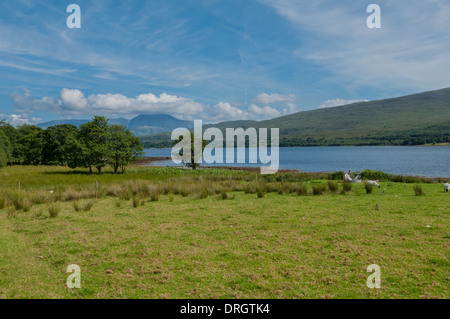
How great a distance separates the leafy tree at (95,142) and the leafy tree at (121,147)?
0.86 metres

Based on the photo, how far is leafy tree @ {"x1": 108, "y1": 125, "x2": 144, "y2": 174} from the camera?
151 ft

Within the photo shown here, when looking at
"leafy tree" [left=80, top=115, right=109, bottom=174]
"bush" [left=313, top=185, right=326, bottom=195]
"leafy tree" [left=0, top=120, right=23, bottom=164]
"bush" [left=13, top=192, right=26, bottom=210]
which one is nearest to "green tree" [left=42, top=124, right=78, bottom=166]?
"leafy tree" [left=0, top=120, right=23, bottom=164]

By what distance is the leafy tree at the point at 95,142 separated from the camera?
4438 cm

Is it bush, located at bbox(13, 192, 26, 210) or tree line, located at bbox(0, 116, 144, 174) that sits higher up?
tree line, located at bbox(0, 116, 144, 174)

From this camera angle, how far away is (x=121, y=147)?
47531mm

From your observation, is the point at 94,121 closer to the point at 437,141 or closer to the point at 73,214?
the point at 73,214

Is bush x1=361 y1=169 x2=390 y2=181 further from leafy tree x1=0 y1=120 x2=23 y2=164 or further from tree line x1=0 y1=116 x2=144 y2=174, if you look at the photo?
leafy tree x1=0 y1=120 x2=23 y2=164

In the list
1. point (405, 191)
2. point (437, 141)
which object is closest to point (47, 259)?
point (405, 191)

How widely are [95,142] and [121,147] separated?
4.28 meters

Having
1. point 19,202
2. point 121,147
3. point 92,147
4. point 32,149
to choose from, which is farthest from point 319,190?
point 32,149

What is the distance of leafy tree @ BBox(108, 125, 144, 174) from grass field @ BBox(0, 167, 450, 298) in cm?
3302

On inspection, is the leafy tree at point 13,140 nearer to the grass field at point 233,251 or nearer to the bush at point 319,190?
the grass field at point 233,251

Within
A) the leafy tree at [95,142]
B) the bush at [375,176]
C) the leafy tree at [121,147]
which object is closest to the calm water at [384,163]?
the bush at [375,176]

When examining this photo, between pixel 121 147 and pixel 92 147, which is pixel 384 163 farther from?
pixel 92 147
